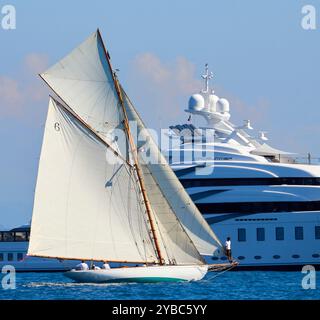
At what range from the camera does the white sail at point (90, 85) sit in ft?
145

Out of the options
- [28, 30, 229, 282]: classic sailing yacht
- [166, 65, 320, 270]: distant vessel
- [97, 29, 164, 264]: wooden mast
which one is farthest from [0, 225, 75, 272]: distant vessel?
[97, 29, 164, 264]: wooden mast

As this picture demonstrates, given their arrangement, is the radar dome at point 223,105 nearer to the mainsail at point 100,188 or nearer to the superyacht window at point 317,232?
the superyacht window at point 317,232

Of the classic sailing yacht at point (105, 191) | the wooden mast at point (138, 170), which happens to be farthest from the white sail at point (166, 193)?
the wooden mast at point (138, 170)

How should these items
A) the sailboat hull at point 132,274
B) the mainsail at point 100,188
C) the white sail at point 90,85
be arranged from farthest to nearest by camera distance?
the white sail at point 90,85, the sailboat hull at point 132,274, the mainsail at point 100,188

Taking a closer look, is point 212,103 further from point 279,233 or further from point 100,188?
point 100,188

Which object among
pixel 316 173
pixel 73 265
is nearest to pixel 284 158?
pixel 316 173

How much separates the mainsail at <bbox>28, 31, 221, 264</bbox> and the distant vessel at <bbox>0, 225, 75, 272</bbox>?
24532 millimetres

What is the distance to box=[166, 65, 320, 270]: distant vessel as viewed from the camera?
206 ft

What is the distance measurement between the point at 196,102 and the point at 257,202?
7955 mm

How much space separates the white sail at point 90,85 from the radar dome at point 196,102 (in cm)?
2327

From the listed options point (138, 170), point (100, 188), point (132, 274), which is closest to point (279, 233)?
point (138, 170)

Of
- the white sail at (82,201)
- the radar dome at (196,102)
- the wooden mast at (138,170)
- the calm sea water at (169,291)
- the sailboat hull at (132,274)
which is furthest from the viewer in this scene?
the radar dome at (196,102)
